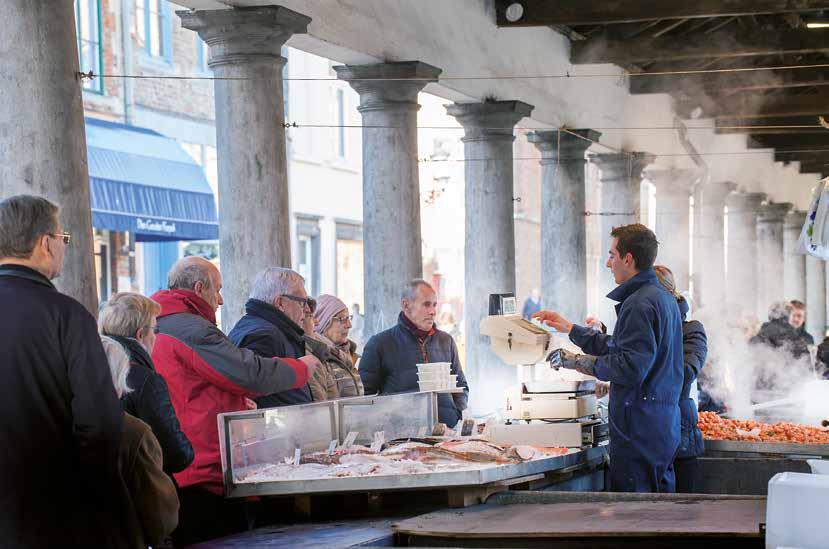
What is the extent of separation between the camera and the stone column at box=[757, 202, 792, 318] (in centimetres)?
3034

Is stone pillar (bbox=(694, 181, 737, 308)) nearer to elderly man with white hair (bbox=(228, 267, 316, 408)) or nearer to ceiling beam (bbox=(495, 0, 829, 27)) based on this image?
ceiling beam (bbox=(495, 0, 829, 27))

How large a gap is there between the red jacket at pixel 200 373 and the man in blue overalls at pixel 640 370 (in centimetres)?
175

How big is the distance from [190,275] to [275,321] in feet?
2.05

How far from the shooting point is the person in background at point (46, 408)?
12.5 feet

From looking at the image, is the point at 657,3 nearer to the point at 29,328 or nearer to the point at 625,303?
the point at 625,303

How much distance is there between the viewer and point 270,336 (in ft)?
20.3

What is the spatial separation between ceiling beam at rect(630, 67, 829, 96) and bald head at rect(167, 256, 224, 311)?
1330 cm

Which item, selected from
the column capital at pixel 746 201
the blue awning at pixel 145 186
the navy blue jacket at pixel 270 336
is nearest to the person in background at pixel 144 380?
the navy blue jacket at pixel 270 336

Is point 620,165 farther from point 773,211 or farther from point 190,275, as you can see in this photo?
point 190,275

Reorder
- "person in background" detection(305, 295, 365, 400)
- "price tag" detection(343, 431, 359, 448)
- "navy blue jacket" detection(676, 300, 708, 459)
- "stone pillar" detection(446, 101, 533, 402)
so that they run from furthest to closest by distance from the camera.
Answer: "stone pillar" detection(446, 101, 533, 402) → "navy blue jacket" detection(676, 300, 708, 459) → "person in background" detection(305, 295, 365, 400) → "price tag" detection(343, 431, 359, 448)

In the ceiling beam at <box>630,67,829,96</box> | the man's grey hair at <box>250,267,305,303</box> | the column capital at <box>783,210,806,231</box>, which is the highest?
the ceiling beam at <box>630,67,829,96</box>

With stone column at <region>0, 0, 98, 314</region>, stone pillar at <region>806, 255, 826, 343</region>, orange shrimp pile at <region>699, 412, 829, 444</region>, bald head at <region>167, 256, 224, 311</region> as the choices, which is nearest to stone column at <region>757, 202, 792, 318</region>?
stone pillar at <region>806, 255, 826, 343</region>

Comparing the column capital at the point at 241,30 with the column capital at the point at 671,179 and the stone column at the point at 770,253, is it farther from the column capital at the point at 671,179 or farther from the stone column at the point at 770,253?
the stone column at the point at 770,253

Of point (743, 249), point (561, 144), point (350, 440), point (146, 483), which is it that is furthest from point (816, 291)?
point (146, 483)
